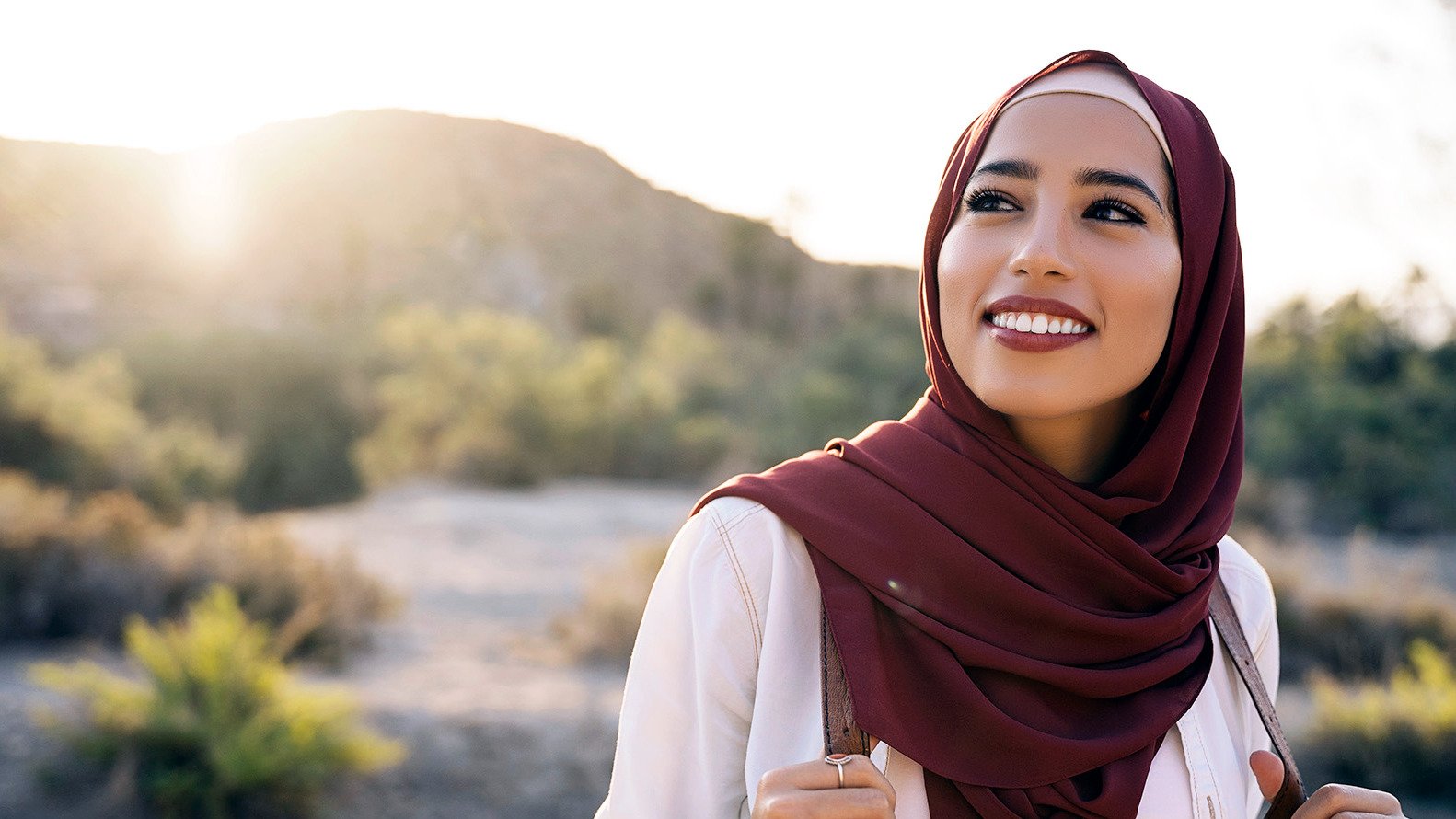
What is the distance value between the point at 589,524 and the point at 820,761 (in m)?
11.9

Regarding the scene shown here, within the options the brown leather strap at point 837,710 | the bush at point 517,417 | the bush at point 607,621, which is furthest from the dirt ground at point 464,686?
the brown leather strap at point 837,710

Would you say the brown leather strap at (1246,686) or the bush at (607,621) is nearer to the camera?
the brown leather strap at (1246,686)

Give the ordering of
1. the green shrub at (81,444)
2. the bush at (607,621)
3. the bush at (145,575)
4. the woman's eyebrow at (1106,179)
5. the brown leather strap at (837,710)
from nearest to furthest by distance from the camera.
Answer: the brown leather strap at (837,710) < the woman's eyebrow at (1106,179) < the bush at (145,575) < the bush at (607,621) < the green shrub at (81,444)

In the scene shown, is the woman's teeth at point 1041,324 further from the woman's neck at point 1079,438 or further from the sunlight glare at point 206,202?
the sunlight glare at point 206,202

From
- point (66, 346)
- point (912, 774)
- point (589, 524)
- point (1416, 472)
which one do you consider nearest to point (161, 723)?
point (912, 774)

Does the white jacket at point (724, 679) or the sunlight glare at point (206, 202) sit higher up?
the sunlight glare at point (206, 202)

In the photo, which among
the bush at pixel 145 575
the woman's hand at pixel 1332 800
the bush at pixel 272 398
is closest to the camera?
the woman's hand at pixel 1332 800

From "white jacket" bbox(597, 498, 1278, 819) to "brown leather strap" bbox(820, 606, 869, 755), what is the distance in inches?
1.0

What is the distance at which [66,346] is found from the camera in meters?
22.0

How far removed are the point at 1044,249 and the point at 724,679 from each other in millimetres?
735

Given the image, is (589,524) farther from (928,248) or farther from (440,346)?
(928,248)

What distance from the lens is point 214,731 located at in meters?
4.83

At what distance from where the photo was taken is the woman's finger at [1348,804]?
1535 mm

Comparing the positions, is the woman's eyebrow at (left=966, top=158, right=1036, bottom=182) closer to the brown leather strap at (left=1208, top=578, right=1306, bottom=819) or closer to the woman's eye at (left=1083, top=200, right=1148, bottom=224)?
the woman's eye at (left=1083, top=200, right=1148, bottom=224)
